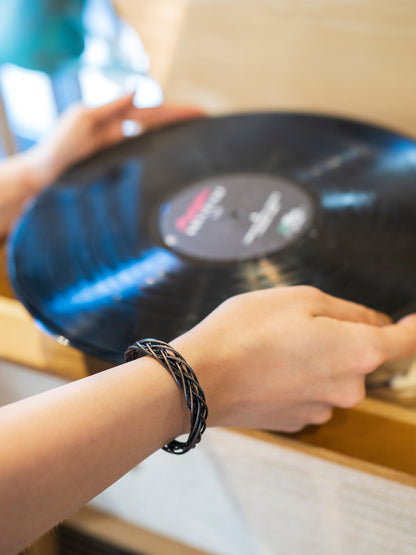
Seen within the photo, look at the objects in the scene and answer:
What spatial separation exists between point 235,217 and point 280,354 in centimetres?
29

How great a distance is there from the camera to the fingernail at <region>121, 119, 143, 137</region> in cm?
99

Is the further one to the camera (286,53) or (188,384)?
(286,53)

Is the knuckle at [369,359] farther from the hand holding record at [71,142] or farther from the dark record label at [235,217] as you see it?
the hand holding record at [71,142]

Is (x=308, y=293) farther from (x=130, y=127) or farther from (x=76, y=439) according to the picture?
(x=130, y=127)

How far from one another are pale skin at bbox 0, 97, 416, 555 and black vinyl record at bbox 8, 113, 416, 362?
97 mm

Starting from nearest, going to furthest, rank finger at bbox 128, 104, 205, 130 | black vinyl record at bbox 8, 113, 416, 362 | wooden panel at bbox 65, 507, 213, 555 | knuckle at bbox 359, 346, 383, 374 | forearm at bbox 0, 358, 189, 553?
forearm at bbox 0, 358, 189, 553 → knuckle at bbox 359, 346, 383, 374 → black vinyl record at bbox 8, 113, 416, 362 → wooden panel at bbox 65, 507, 213, 555 → finger at bbox 128, 104, 205, 130

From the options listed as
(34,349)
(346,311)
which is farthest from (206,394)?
(34,349)

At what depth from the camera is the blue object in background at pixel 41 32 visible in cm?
97

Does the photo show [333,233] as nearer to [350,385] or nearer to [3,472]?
[350,385]

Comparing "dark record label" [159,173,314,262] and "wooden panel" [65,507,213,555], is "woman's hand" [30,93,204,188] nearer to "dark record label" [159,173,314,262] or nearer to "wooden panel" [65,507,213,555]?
"dark record label" [159,173,314,262]

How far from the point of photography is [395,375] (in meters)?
0.56

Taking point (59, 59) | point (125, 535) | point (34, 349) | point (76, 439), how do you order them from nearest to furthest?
point (76, 439) → point (34, 349) → point (125, 535) → point (59, 59)

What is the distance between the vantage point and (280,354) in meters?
0.47

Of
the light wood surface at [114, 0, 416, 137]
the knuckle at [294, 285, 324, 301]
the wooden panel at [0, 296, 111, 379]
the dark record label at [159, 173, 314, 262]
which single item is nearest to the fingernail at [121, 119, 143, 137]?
the light wood surface at [114, 0, 416, 137]
